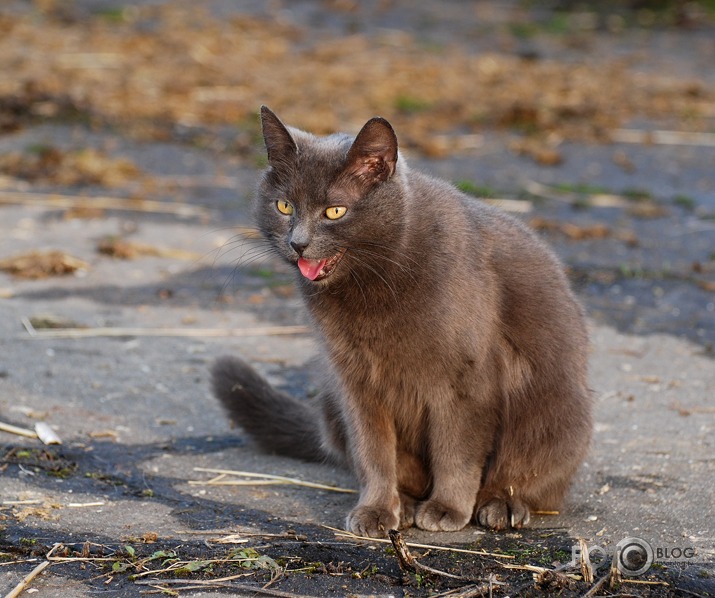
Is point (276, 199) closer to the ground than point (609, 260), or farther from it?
farther from it

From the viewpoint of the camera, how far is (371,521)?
3.39 metres

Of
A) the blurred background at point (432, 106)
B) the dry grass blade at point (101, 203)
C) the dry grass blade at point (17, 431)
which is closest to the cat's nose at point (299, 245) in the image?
the dry grass blade at point (17, 431)

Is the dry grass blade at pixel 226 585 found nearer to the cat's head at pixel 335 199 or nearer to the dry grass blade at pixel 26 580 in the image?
the dry grass blade at pixel 26 580

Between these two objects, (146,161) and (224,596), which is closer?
(224,596)

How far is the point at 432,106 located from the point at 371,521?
6856 mm

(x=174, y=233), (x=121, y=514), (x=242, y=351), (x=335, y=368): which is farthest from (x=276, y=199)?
(x=174, y=233)

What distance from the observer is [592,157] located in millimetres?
8586

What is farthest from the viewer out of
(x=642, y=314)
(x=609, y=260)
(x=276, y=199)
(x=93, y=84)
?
(x=93, y=84)

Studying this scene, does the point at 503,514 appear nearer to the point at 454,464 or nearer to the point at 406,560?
the point at 454,464

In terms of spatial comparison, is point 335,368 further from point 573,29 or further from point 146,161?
point 573,29

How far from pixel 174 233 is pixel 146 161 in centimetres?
174

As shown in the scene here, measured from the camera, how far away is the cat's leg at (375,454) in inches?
138

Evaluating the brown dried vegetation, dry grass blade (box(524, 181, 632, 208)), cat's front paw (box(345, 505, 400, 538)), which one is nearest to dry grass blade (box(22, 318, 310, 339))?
cat's front paw (box(345, 505, 400, 538))

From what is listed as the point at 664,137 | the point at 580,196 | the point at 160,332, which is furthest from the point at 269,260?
the point at 664,137
